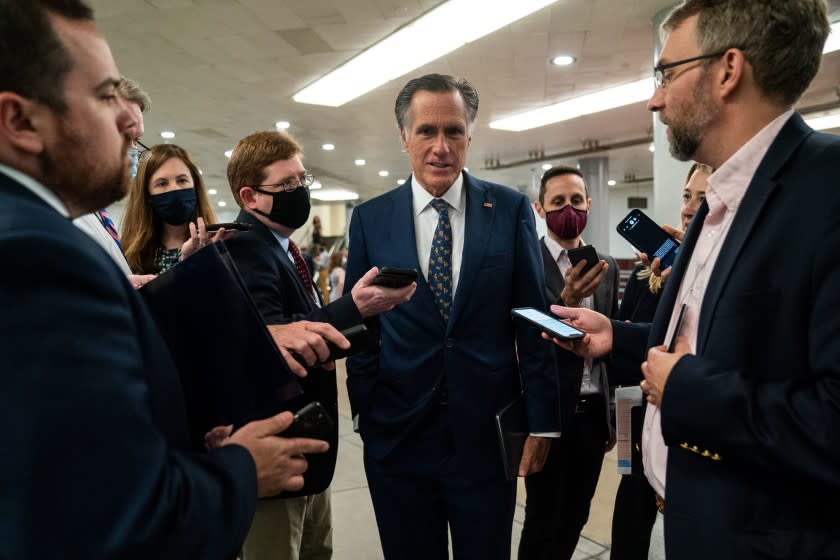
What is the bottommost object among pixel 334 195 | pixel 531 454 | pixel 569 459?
pixel 569 459

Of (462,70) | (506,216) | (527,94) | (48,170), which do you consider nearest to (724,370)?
(506,216)

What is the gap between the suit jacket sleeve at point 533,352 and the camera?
Result: 69.5 inches

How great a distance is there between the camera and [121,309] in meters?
0.74

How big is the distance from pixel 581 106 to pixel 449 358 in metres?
8.10

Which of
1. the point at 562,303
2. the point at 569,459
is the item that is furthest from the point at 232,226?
the point at 569,459

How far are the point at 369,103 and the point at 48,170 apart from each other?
8.10m

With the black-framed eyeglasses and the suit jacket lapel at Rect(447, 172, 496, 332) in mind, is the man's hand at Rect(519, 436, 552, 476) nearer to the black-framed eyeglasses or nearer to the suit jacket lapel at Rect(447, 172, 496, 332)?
the suit jacket lapel at Rect(447, 172, 496, 332)

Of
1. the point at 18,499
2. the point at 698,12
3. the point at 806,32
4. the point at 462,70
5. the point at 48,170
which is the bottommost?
the point at 18,499

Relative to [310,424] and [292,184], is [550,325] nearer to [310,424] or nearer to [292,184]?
[310,424]

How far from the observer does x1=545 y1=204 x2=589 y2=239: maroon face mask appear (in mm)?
2686

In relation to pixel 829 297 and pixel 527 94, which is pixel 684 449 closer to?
pixel 829 297

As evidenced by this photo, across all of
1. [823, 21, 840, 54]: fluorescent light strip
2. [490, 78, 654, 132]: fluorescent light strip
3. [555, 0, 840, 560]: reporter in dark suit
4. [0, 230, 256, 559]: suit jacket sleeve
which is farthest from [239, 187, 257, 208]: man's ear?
[490, 78, 654, 132]: fluorescent light strip

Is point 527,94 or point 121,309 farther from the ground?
point 527,94

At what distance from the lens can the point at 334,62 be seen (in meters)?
6.73
